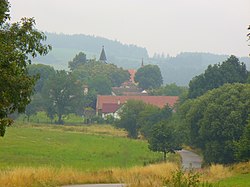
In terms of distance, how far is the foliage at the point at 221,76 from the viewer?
7138cm

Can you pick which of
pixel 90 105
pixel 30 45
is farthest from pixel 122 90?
pixel 30 45

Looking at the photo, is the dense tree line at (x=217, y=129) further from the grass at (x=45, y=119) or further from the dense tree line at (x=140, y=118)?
the grass at (x=45, y=119)

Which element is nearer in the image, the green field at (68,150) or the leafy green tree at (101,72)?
the green field at (68,150)

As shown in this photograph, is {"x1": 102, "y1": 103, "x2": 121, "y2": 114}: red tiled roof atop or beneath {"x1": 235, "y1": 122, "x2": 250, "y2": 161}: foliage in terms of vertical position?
atop

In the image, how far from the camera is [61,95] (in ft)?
321

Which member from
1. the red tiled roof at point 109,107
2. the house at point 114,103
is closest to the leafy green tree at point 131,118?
the house at point 114,103

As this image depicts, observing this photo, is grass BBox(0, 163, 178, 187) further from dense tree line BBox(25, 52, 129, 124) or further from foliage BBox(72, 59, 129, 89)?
foliage BBox(72, 59, 129, 89)

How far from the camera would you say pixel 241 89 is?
165ft

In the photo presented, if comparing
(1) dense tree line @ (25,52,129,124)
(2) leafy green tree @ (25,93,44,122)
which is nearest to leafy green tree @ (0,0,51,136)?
(1) dense tree line @ (25,52,129,124)

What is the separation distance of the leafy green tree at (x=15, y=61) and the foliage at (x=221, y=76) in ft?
197

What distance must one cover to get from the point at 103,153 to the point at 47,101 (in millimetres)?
44830

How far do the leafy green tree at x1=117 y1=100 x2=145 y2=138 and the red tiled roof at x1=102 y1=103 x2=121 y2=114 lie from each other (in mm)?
29574

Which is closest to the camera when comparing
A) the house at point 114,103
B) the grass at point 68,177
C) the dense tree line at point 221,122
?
the grass at point 68,177

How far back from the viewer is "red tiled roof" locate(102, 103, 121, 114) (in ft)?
360
